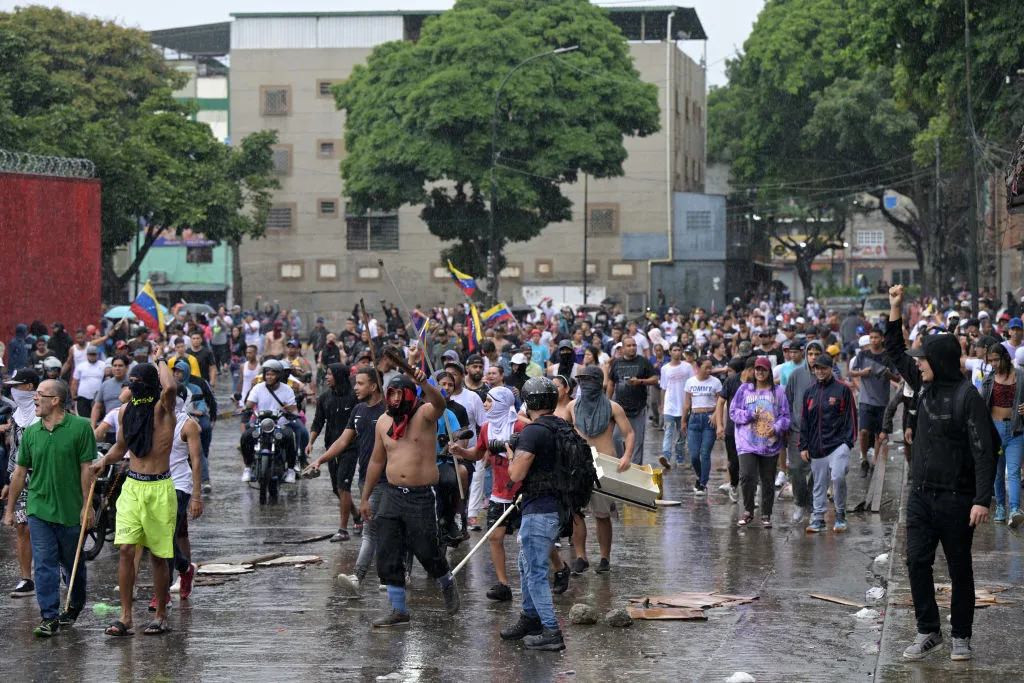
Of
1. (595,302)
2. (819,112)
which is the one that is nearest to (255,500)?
(819,112)

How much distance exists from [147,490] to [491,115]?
134ft

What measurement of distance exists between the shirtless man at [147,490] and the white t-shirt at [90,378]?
9582mm

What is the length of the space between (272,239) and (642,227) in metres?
17.0

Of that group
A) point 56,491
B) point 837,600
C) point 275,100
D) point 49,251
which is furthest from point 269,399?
point 275,100

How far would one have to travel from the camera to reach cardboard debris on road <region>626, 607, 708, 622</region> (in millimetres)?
9367

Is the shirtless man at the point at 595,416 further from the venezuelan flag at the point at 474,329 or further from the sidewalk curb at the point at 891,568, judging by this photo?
the venezuelan flag at the point at 474,329

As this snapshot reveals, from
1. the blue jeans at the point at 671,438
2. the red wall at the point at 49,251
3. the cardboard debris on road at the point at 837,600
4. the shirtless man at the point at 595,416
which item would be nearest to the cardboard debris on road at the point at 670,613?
the cardboard debris on road at the point at 837,600

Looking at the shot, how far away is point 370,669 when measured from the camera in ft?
26.3

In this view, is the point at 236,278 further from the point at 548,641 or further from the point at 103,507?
the point at 548,641

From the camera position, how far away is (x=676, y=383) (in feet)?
56.4

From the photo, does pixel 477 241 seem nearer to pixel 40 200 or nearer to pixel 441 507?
pixel 40 200

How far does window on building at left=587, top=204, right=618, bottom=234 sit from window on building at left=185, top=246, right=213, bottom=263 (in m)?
17.3

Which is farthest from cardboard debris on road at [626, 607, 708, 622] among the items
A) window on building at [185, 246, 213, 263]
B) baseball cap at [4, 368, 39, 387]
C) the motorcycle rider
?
window on building at [185, 246, 213, 263]

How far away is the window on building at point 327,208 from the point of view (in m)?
66.1
